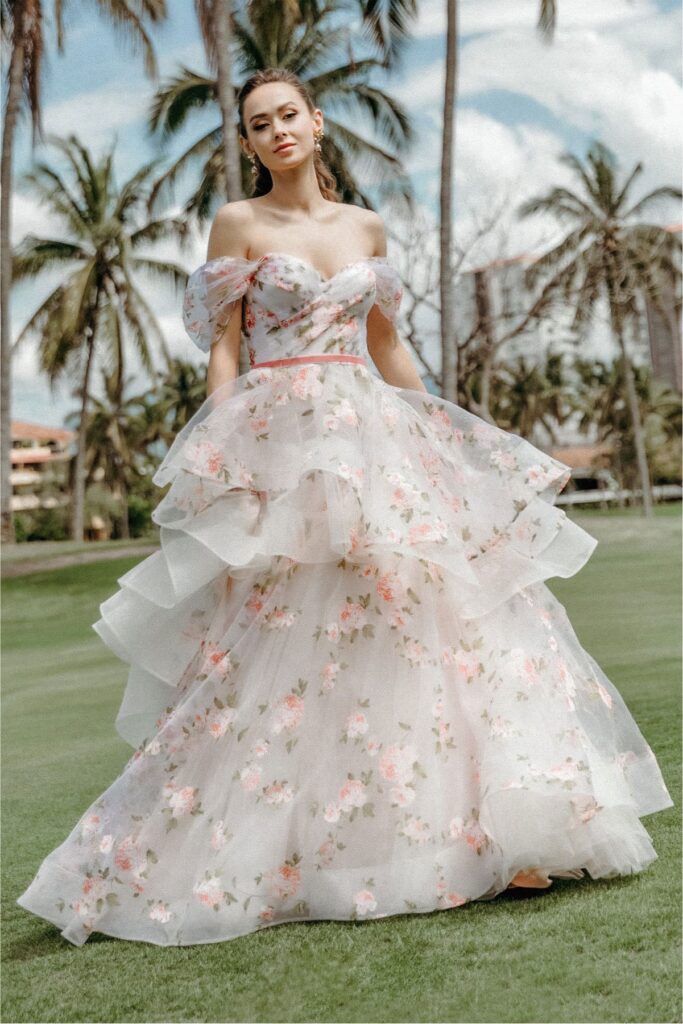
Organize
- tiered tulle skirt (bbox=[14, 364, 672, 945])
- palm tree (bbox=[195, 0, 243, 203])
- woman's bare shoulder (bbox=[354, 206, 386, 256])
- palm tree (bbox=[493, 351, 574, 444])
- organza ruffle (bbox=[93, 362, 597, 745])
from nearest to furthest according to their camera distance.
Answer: tiered tulle skirt (bbox=[14, 364, 672, 945]), organza ruffle (bbox=[93, 362, 597, 745]), woman's bare shoulder (bbox=[354, 206, 386, 256]), palm tree (bbox=[195, 0, 243, 203]), palm tree (bbox=[493, 351, 574, 444])

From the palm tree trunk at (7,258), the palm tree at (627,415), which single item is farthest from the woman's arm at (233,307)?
the palm tree at (627,415)

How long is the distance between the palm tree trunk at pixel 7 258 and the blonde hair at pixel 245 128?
14116mm

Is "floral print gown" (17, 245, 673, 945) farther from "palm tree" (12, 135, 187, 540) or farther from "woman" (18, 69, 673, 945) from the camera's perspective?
"palm tree" (12, 135, 187, 540)

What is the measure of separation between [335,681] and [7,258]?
15864 mm

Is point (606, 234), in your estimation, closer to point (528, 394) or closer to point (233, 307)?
point (528, 394)

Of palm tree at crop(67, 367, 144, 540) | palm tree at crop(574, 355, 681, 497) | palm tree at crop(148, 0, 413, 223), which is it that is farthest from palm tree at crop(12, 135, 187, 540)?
palm tree at crop(574, 355, 681, 497)

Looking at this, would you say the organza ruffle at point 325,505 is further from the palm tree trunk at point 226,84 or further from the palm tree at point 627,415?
the palm tree at point 627,415

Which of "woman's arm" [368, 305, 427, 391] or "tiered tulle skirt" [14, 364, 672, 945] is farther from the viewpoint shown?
"woman's arm" [368, 305, 427, 391]

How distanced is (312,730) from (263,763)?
14cm

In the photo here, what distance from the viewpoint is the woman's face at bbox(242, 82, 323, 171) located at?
131 inches

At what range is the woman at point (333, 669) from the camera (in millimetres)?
2795

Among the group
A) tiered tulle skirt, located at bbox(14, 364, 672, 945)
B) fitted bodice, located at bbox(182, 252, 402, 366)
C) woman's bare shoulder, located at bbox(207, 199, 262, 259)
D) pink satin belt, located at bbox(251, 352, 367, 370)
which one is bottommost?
tiered tulle skirt, located at bbox(14, 364, 672, 945)

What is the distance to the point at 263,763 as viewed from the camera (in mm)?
2859

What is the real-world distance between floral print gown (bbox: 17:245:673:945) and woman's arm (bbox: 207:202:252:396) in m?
0.07
